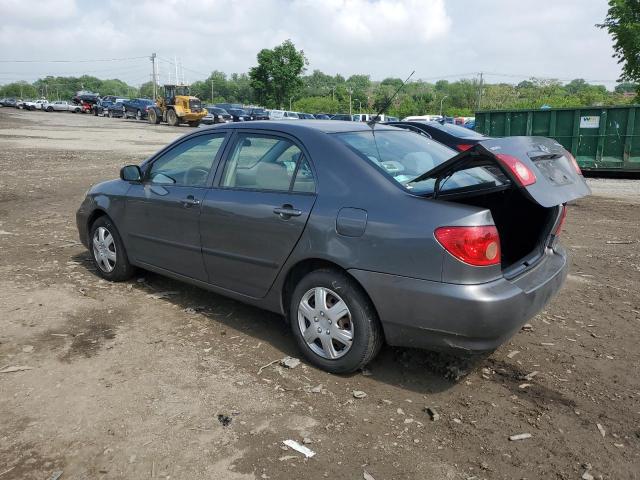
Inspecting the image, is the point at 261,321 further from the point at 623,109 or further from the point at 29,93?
the point at 29,93

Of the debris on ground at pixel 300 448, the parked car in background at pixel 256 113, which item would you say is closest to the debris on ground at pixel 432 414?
the debris on ground at pixel 300 448

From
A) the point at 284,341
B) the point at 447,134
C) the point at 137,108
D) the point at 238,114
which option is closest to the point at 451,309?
the point at 284,341

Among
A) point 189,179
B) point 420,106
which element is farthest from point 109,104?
point 189,179

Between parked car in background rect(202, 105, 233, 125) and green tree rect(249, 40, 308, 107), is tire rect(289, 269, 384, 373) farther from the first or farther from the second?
green tree rect(249, 40, 308, 107)

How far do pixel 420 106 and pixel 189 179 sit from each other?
65.3 metres

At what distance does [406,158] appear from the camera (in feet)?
12.8

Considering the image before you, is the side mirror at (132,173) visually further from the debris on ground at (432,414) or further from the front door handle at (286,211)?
the debris on ground at (432,414)

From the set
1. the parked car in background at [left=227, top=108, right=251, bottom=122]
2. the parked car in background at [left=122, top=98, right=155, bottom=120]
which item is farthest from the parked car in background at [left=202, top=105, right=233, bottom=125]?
the parked car in background at [left=122, top=98, right=155, bottom=120]

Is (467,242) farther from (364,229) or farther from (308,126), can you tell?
(308,126)

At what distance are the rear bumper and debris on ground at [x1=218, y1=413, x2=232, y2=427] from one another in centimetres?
106

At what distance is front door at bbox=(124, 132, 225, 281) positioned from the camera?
4.40 meters

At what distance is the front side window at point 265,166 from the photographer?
12.4 feet

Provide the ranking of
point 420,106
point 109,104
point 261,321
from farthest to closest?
point 420,106 → point 109,104 → point 261,321

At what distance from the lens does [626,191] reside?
12.3m
